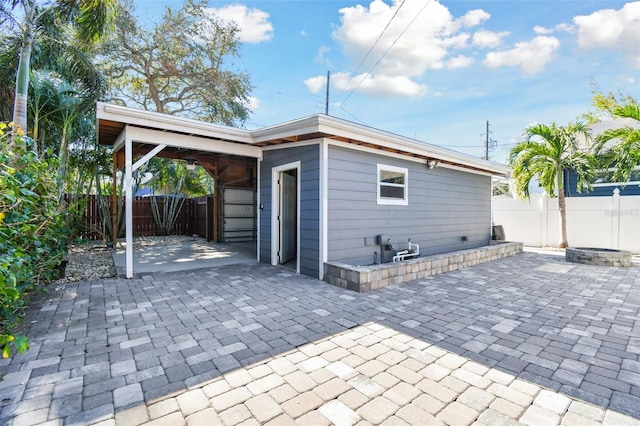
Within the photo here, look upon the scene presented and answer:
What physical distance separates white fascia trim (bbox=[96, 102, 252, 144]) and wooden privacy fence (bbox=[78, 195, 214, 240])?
5386 millimetres

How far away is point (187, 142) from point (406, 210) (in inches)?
174

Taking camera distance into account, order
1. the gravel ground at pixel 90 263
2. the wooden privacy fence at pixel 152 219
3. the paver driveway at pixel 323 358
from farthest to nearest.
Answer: the wooden privacy fence at pixel 152 219 → the gravel ground at pixel 90 263 → the paver driveway at pixel 323 358

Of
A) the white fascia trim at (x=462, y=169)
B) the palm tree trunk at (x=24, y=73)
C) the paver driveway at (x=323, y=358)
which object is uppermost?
the palm tree trunk at (x=24, y=73)

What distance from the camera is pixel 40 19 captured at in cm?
593

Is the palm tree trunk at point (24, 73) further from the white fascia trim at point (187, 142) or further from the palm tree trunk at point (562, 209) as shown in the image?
the palm tree trunk at point (562, 209)

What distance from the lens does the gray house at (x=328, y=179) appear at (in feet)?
16.1

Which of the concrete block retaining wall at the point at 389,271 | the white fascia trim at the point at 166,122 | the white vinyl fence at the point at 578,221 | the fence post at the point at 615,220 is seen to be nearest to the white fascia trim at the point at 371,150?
the white fascia trim at the point at 166,122

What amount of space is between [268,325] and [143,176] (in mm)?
9602

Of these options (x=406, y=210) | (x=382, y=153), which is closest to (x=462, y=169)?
(x=406, y=210)

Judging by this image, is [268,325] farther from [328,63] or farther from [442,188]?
[328,63]

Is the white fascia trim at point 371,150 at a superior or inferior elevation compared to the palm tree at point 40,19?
inferior

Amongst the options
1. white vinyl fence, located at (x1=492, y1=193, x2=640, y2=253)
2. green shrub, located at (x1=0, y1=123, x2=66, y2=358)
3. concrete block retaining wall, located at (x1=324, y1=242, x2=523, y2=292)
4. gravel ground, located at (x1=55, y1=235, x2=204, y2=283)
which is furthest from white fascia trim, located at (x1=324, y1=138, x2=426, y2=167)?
white vinyl fence, located at (x1=492, y1=193, x2=640, y2=253)

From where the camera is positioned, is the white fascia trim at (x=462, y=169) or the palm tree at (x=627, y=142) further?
the white fascia trim at (x=462, y=169)

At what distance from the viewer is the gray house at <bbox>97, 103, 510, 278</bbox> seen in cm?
490
